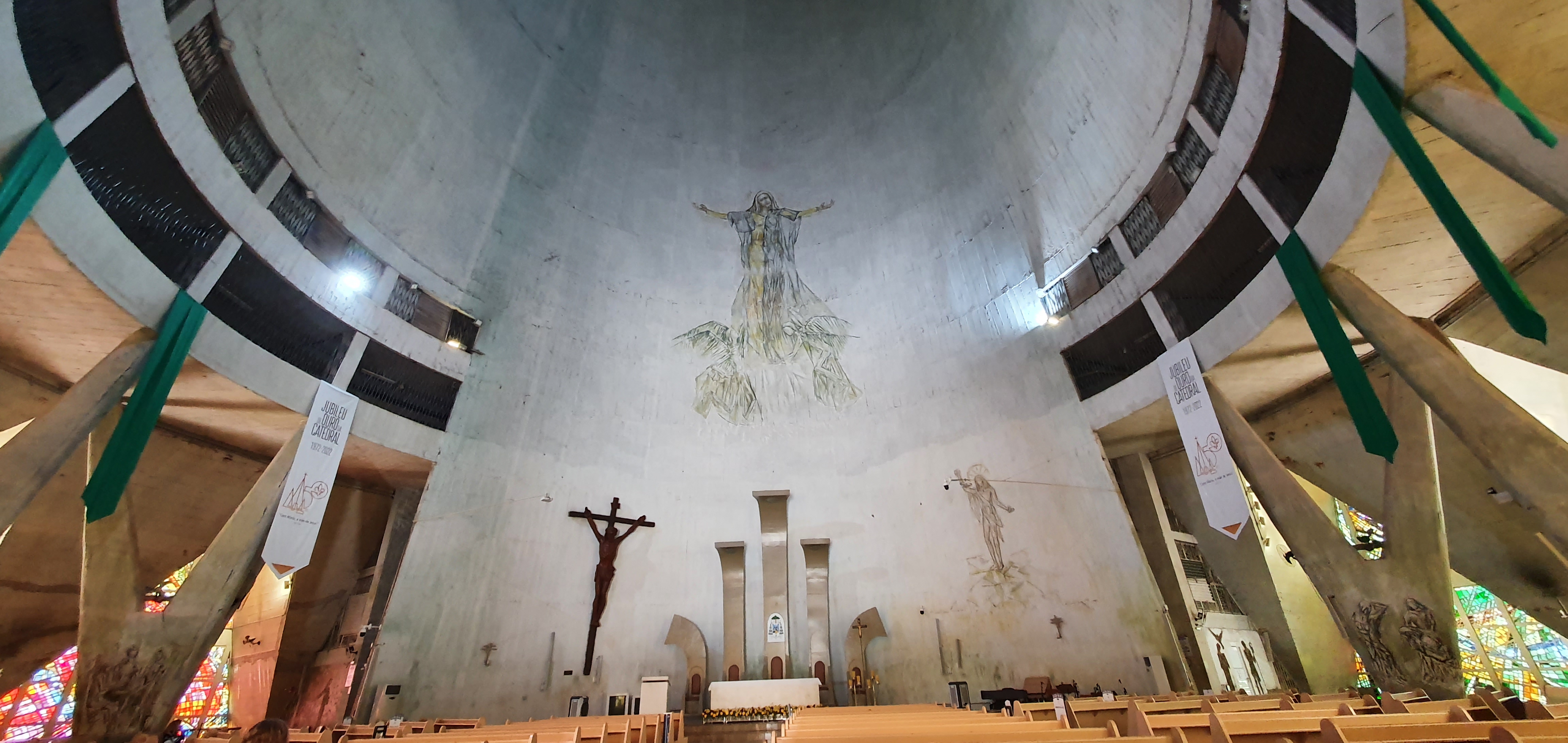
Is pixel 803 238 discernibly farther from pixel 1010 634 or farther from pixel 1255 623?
pixel 1255 623

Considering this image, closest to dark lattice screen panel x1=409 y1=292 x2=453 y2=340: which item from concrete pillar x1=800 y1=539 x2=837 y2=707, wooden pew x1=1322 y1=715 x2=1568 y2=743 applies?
concrete pillar x1=800 y1=539 x2=837 y2=707

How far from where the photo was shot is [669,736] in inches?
259

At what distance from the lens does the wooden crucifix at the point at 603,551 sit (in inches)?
466

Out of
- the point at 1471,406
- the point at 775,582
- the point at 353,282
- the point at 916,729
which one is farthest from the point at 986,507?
the point at 353,282

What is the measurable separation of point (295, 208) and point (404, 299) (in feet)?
7.53

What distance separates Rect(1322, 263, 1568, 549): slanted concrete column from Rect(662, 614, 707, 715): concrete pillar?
10879 millimetres

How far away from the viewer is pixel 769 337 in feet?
50.4

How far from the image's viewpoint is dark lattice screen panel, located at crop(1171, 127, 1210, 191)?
31.6 feet

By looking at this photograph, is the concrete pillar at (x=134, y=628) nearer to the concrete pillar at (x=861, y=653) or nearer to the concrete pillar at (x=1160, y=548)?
the concrete pillar at (x=861, y=653)

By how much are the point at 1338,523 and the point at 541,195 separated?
1694cm

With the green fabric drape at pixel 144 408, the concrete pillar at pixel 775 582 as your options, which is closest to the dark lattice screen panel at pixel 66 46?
the green fabric drape at pixel 144 408

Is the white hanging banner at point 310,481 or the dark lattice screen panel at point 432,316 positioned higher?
the dark lattice screen panel at point 432,316

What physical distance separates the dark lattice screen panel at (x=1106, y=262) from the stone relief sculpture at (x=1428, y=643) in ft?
19.8

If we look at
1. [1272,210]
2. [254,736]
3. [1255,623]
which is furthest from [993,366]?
[254,736]
